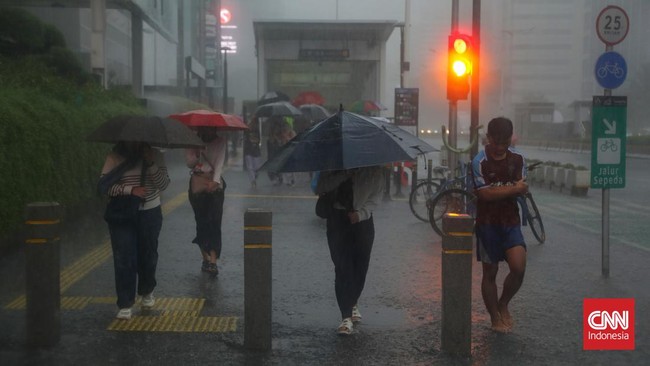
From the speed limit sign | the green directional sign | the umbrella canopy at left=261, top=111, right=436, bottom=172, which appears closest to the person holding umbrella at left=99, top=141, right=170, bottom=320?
the umbrella canopy at left=261, top=111, right=436, bottom=172

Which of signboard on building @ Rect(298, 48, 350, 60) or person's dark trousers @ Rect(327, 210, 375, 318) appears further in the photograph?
signboard on building @ Rect(298, 48, 350, 60)

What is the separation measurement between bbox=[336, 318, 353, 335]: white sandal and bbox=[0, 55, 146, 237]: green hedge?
182 inches

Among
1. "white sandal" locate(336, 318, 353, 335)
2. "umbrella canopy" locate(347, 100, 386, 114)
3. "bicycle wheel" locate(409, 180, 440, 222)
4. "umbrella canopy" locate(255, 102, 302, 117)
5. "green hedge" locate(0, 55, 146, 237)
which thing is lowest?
"white sandal" locate(336, 318, 353, 335)

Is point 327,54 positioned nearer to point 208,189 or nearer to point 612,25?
point 612,25

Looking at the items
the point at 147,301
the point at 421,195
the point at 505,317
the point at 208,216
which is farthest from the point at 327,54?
the point at 505,317

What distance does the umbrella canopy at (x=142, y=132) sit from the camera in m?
6.43

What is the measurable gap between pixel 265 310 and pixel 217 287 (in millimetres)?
2419

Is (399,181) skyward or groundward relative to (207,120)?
groundward

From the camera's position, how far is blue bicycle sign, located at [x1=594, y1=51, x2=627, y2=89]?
355 inches

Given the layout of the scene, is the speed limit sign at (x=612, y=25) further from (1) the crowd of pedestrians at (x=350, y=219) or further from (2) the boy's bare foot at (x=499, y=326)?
(2) the boy's bare foot at (x=499, y=326)

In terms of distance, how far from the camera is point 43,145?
10.6m

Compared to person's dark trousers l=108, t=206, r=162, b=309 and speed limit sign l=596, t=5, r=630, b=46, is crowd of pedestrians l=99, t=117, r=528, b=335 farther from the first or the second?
speed limit sign l=596, t=5, r=630, b=46

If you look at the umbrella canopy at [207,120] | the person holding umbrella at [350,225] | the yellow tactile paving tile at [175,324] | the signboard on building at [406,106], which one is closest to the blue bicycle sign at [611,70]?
the person holding umbrella at [350,225]

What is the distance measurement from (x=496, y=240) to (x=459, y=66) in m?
8.20
